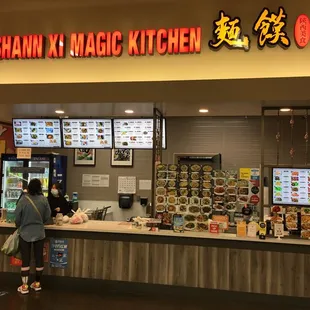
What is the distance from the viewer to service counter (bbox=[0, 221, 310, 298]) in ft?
14.7

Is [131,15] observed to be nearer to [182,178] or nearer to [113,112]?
[182,178]

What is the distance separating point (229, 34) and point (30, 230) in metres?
3.41

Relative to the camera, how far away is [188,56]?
12.9ft

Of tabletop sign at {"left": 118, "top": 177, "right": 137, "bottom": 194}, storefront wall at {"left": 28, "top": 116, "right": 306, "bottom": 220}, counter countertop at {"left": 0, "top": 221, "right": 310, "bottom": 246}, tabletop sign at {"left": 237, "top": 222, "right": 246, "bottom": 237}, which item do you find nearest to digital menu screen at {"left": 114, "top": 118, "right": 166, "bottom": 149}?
storefront wall at {"left": 28, "top": 116, "right": 306, "bottom": 220}

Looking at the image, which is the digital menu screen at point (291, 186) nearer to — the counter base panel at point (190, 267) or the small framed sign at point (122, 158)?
the counter base panel at point (190, 267)

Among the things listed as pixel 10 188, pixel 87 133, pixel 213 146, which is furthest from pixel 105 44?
pixel 10 188

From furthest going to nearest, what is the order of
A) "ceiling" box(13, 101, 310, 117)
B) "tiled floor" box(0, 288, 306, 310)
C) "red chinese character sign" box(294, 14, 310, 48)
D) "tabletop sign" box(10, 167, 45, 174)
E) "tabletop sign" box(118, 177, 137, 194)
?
"tabletop sign" box(118, 177, 137, 194) < "tabletop sign" box(10, 167, 45, 174) < "ceiling" box(13, 101, 310, 117) < "tiled floor" box(0, 288, 306, 310) < "red chinese character sign" box(294, 14, 310, 48)

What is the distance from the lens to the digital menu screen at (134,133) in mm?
6875

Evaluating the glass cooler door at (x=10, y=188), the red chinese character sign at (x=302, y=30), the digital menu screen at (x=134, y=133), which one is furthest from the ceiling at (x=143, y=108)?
the red chinese character sign at (x=302, y=30)

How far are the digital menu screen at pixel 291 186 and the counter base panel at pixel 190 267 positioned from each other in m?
1.44

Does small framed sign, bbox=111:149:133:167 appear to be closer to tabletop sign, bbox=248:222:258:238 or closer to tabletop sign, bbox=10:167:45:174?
tabletop sign, bbox=10:167:45:174

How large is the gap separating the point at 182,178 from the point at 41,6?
9.10 feet

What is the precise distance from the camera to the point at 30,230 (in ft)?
15.6

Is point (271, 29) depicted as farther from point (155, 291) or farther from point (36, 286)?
point (36, 286)
